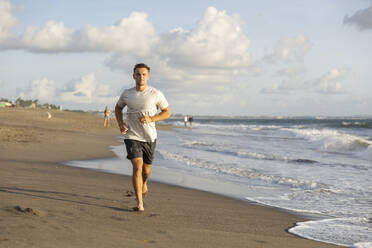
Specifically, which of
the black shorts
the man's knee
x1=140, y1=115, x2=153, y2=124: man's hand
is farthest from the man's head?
the man's knee

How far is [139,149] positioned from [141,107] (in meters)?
0.54

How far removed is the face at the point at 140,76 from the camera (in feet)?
15.1

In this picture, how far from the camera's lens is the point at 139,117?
4.64 metres

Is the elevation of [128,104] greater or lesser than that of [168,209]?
greater

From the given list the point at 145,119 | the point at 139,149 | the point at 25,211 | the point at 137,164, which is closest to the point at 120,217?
the point at 137,164

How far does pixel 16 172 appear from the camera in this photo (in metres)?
6.93

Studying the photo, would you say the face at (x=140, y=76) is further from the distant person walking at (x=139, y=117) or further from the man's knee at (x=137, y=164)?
the man's knee at (x=137, y=164)

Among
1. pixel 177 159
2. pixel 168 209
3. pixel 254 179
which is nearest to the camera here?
pixel 168 209

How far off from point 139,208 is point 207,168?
5.67 metres

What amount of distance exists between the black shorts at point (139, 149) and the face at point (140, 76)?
0.74 meters

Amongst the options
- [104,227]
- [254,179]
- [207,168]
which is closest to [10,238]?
[104,227]

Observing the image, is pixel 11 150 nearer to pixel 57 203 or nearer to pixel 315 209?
pixel 57 203

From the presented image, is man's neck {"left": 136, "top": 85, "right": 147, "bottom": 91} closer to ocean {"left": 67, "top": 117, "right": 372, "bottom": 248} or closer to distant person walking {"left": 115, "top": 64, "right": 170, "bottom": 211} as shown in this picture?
distant person walking {"left": 115, "top": 64, "right": 170, "bottom": 211}

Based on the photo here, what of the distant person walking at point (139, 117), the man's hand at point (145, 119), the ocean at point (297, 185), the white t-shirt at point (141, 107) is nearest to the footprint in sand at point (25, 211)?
the distant person walking at point (139, 117)
